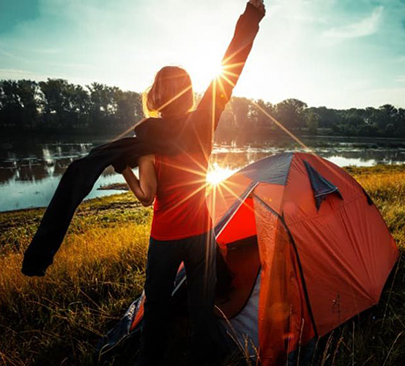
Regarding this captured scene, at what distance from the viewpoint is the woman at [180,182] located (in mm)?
1429

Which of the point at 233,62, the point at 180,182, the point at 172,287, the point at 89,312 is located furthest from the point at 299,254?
the point at 89,312

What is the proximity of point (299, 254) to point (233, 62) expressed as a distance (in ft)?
5.70

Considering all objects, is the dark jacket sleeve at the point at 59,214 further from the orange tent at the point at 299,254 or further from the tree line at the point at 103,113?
the tree line at the point at 103,113

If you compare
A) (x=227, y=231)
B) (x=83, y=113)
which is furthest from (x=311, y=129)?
(x=227, y=231)

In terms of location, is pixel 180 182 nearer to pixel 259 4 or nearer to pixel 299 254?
pixel 259 4

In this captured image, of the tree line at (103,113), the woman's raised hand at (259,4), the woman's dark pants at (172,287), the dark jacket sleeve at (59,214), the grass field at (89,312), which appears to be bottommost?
the grass field at (89,312)

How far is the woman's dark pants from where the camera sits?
1605 mm

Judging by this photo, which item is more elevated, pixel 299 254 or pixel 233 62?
pixel 233 62

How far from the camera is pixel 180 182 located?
1.49 meters

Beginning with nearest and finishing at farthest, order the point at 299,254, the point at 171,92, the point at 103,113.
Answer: the point at 171,92, the point at 299,254, the point at 103,113

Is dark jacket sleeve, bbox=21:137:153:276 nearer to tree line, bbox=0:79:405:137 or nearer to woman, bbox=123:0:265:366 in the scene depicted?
woman, bbox=123:0:265:366

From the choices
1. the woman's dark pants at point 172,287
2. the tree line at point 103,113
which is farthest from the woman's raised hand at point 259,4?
the tree line at point 103,113

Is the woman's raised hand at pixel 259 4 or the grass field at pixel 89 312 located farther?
the grass field at pixel 89 312

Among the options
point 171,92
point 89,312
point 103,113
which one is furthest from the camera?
point 103,113
